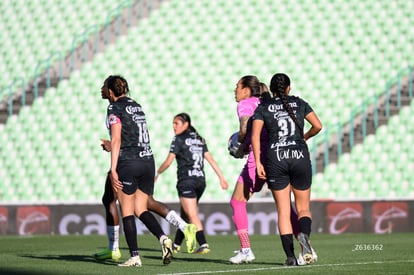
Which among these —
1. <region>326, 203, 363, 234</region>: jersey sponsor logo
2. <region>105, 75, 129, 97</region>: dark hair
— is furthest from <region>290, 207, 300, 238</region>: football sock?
<region>326, 203, 363, 234</region>: jersey sponsor logo

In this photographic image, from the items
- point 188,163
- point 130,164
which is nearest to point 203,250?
point 188,163

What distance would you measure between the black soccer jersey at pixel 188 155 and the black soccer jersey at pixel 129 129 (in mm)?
4037

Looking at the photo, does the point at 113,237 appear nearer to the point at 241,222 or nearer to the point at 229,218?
the point at 241,222

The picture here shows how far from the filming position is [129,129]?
9.91m

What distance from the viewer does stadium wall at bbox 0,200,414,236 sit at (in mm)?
18500

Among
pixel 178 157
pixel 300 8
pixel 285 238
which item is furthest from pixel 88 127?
pixel 285 238

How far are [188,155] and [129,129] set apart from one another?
4.16m

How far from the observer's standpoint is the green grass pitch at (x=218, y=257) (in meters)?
9.30

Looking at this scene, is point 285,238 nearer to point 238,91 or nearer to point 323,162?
point 238,91

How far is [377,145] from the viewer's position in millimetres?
21406

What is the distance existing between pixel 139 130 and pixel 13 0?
19.2 metres

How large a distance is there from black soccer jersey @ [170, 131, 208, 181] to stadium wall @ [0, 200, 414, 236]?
476 centimetres

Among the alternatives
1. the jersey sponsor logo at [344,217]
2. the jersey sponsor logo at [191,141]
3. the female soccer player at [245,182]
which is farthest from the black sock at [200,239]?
the jersey sponsor logo at [344,217]

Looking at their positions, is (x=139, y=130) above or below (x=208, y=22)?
below
